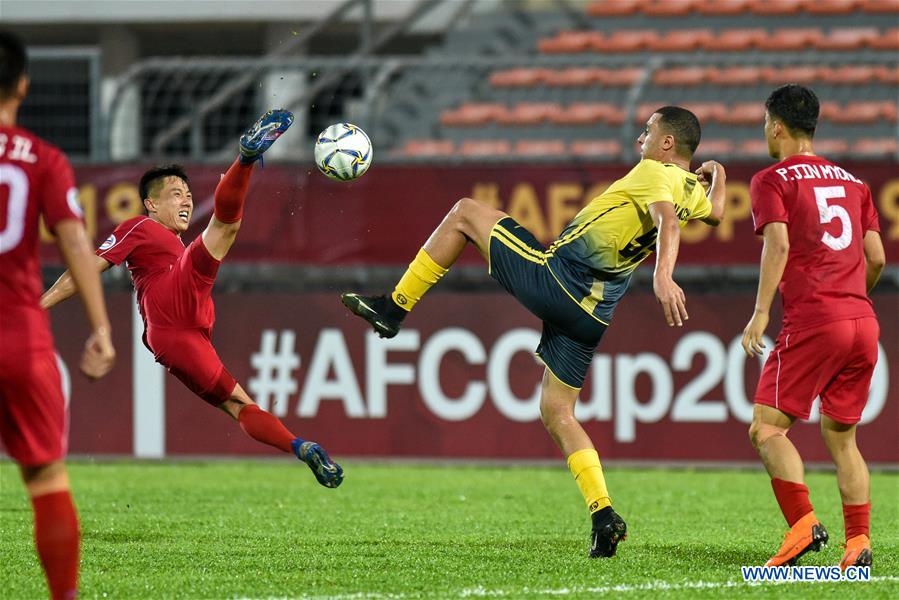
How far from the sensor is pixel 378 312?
262 inches

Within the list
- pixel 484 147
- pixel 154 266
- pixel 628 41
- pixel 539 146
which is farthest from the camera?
pixel 628 41

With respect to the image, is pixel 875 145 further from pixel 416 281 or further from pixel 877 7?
pixel 416 281

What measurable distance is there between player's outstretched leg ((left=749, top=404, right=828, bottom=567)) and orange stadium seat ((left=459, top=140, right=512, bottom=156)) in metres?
9.18

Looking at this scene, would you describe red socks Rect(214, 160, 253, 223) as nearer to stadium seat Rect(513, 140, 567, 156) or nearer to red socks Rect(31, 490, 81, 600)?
red socks Rect(31, 490, 81, 600)

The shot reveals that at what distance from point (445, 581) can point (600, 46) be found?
39.7 ft

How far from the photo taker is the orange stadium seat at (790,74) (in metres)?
14.7

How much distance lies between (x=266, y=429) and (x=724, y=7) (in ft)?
37.1

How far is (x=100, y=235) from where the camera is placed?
12.2m

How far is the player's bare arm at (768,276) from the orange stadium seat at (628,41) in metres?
11.3

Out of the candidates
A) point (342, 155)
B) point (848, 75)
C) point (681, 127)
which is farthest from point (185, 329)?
point (848, 75)

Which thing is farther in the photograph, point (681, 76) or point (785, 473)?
point (681, 76)

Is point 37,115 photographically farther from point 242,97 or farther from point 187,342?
point 187,342

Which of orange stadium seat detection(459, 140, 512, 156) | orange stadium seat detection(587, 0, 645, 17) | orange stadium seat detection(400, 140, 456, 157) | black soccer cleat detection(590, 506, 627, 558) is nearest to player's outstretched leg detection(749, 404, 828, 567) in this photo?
black soccer cleat detection(590, 506, 627, 558)

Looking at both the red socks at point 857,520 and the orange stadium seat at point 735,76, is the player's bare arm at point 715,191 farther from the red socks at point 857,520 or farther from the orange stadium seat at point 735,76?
the orange stadium seat at point 735,76
